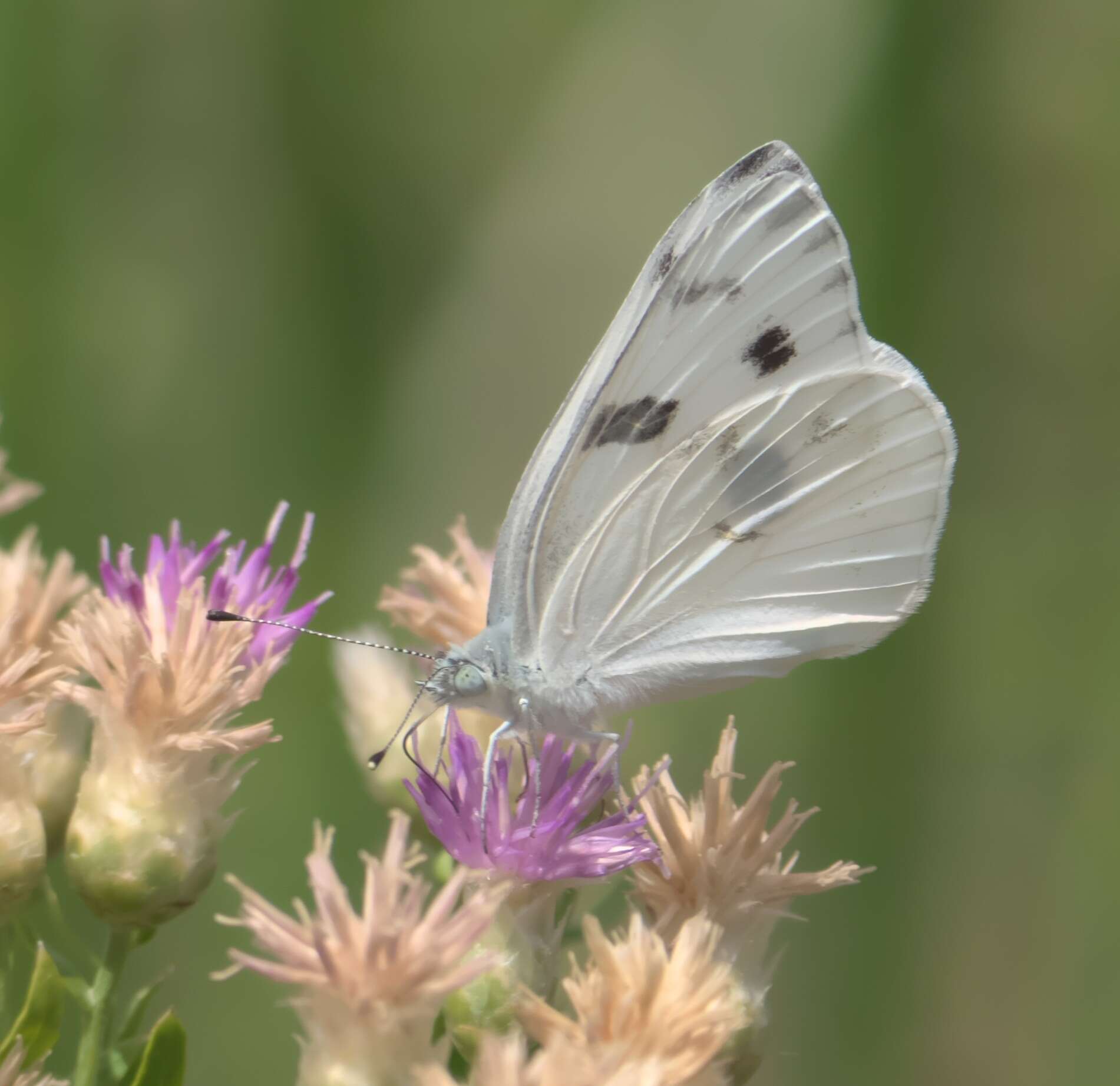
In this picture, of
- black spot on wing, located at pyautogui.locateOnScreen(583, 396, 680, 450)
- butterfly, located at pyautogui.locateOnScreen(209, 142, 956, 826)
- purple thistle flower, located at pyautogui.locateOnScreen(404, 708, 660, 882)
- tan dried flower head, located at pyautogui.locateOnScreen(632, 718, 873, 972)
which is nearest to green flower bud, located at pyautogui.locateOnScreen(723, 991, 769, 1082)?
tan dried flower head, located at pyautogui.locateOnScreen(632, 718, 873, 972)

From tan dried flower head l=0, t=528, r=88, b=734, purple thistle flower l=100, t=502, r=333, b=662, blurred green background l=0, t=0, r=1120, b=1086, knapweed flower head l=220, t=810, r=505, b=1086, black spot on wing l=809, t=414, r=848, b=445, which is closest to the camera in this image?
knapweed flower head l=220, t=810, r=505, b=1086

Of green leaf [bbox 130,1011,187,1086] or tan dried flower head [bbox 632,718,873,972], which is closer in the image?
green leaf [bbox 130,1011,187,1086]

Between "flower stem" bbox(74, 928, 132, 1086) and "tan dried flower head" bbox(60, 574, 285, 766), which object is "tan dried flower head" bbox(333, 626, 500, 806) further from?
"flower stem" bbox(74, 928, 132, 1086)

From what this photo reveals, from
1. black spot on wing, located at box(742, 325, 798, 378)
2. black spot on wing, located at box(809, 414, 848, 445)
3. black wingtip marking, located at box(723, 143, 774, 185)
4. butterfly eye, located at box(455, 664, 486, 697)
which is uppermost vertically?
black wingtip marking, located at box(723, 143, 774, 185)

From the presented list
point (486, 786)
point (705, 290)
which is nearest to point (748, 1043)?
point (486, 786)

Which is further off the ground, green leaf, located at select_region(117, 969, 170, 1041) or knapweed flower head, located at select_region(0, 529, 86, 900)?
knapweed flower head, located at select_region(0, 529, 86, 900)

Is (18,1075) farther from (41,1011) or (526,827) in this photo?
(526,827)
